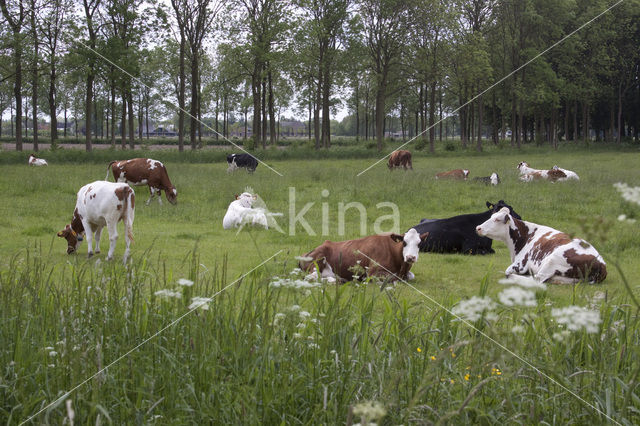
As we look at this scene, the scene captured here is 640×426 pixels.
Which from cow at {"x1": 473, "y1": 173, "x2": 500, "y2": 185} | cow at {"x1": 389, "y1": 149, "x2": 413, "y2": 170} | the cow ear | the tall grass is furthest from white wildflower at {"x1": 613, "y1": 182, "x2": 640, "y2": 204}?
cow at {"x1": 389, "y1": 149, "x2": 413, "y2": 170}

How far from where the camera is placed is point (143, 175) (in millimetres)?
17688

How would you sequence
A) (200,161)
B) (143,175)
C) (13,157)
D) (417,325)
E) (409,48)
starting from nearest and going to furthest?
(417,325)
(143,175)
(13,157)
(200,161)
(409,48)

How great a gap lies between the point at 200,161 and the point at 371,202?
1895 centimetres

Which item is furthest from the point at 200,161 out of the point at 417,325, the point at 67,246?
the point at 417,325

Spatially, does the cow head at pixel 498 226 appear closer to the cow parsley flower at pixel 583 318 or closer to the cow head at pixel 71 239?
the cow head at pixel 71 239

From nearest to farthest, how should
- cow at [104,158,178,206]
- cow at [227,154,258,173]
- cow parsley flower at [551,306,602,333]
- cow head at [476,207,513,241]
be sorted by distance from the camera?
cow parsley flower at [551,306,602,333] → cow head at [476,207,513,241] → cow at [104,158,178,206] → cow at [227,154,258,173]

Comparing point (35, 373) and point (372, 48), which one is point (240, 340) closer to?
point (35, 373)

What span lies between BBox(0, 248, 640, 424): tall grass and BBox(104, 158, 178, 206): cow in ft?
43.4

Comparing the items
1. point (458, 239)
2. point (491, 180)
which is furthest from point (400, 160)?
point (458, 239)

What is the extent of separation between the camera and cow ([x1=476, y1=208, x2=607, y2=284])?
27.1ft

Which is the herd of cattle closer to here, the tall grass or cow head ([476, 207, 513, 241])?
cow head ([476, 207, 513, 241])

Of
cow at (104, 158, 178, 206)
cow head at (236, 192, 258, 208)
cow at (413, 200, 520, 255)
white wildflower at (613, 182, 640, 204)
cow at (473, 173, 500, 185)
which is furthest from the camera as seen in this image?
cow at (473, 173, 500, 185)

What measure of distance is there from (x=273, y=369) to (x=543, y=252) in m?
6.54

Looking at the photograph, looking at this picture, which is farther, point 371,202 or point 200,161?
point 200,161
